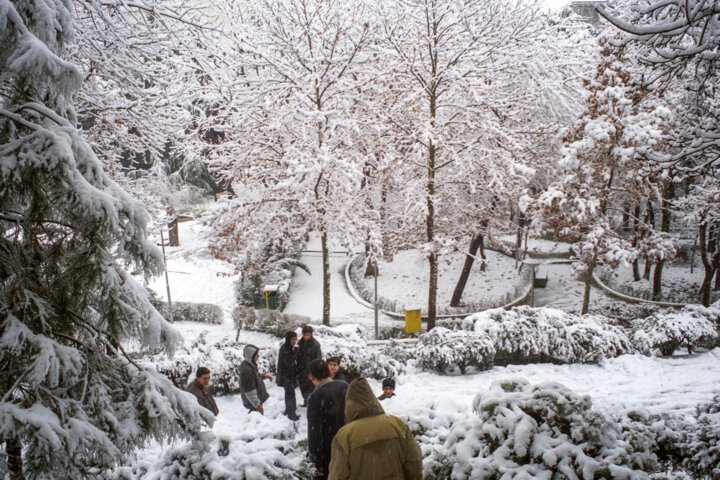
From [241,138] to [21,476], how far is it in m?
11.5

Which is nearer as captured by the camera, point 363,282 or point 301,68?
point 301,68

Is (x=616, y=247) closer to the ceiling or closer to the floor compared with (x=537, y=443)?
closer to the ceiling

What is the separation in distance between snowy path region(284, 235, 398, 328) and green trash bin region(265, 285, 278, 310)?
2.66ft

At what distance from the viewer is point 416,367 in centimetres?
961

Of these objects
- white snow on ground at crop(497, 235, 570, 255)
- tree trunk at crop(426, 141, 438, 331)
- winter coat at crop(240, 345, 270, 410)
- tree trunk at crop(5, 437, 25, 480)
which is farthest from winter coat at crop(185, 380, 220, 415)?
white snow on ground at crop(497, 235, 570, 255)

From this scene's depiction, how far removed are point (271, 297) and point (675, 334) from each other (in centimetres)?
1289

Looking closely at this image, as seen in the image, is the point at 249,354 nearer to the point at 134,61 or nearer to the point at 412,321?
the point at 134,61

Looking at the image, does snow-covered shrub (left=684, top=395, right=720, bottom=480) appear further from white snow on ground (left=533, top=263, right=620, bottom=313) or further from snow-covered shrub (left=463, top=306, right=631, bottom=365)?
white snow on ground (left=533, top=263, right=620, bottom=313)

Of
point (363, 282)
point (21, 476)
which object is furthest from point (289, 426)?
point (363, 282)

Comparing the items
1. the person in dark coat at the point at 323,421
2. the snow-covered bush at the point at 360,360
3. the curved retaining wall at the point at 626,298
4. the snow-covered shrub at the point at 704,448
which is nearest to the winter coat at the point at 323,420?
the person in dark coat at the point at 323,421

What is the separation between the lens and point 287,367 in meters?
7.03

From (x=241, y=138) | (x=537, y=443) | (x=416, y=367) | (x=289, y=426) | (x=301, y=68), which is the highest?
(x=301, y=68)

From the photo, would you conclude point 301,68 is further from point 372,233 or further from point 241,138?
point 372,233

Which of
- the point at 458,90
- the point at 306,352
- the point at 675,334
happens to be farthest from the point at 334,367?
A: the point at 458,90
